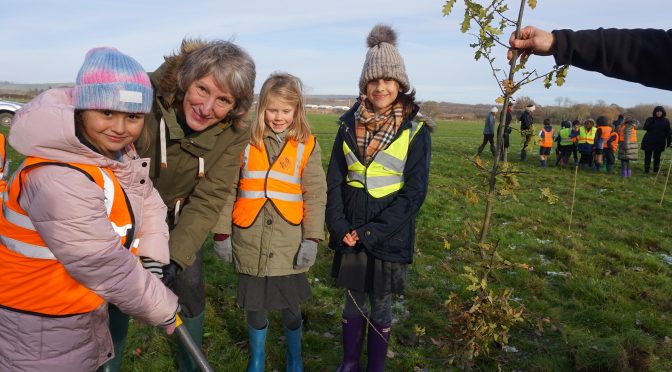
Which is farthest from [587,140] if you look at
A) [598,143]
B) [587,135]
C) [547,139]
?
[547,139]

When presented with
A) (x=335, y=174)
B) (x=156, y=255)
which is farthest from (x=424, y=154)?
(x=156, y=255)

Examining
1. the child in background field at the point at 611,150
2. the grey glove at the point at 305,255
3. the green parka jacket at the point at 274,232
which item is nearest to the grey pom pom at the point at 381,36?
the green parka jacket at the point at 274,232

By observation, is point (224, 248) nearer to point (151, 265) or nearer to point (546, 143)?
point (151, 265)

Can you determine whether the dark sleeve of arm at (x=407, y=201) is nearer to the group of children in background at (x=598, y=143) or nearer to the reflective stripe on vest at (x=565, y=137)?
the group of children in background at (x=598, y=143)

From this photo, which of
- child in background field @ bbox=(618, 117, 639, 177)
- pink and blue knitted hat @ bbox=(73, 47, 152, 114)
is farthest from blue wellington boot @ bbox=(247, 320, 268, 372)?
child in background field @ bbox=(618, 117, 639, 177)

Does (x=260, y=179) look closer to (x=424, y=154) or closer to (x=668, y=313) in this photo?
(x=424, y=154)

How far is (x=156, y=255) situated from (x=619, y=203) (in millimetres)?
9857

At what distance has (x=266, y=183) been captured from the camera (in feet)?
9.60

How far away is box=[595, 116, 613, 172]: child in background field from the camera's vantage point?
43.8 feet

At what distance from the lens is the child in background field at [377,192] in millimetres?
3031

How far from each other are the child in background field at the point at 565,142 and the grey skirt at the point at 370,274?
13169mm

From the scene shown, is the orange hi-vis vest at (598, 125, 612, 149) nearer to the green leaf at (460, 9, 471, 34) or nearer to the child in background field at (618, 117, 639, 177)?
the child in background field at (618, 117, 639, 177)

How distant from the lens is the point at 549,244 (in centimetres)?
646

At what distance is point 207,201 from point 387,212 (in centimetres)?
114
